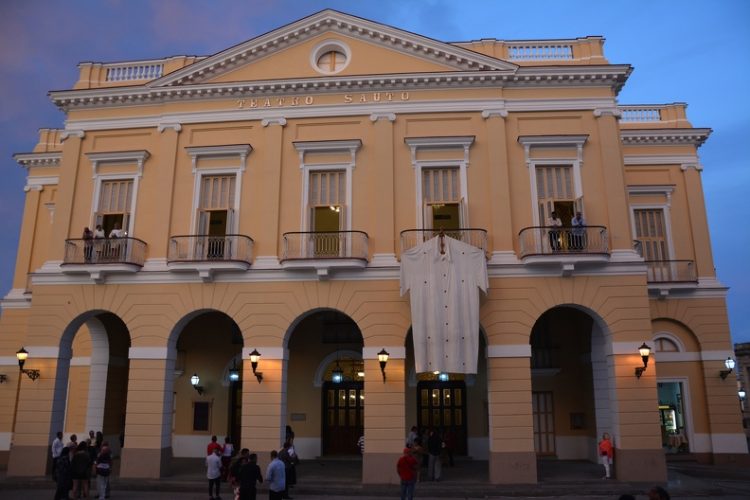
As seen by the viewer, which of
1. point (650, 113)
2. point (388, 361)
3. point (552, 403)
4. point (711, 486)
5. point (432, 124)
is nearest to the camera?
point (711, 486)

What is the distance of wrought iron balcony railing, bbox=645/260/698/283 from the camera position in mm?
21672

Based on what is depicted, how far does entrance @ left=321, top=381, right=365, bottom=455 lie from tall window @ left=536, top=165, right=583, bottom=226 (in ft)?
29.9

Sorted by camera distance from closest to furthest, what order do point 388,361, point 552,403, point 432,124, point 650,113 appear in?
point 388,361, point 432,124, point 552,403, point 650,113

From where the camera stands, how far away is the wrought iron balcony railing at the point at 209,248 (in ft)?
57.6

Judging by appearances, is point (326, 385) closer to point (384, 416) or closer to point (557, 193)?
point (384, 416)

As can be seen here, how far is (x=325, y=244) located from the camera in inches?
686

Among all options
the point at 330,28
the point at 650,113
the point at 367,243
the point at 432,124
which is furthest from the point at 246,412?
the point at 650,113

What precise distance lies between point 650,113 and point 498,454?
1613 centimetres

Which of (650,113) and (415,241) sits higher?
(650,113)

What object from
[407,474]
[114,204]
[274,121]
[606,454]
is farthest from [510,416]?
[114,204]

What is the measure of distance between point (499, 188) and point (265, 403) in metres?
9.44

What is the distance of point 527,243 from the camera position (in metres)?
17.0

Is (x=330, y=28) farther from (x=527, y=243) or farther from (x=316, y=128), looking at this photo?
(x=527, y=243)

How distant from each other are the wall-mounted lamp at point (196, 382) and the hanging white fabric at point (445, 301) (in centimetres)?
910
